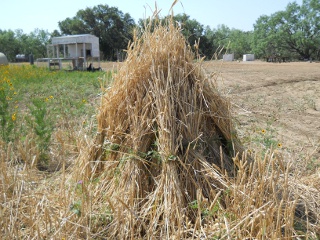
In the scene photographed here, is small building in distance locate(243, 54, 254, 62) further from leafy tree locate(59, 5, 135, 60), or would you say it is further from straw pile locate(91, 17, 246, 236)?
straw pile locate(91, 17, 246, 236)

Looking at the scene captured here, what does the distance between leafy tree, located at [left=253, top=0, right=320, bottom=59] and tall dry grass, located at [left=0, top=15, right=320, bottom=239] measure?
51.4 meters

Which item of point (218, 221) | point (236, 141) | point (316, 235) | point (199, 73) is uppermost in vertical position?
point (199, 73)

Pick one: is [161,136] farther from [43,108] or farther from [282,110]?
[282,110]

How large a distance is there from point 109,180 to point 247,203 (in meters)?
0.99

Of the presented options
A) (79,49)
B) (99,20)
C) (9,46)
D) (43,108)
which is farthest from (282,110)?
(9,46)

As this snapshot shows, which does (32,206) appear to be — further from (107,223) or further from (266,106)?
(266,106)

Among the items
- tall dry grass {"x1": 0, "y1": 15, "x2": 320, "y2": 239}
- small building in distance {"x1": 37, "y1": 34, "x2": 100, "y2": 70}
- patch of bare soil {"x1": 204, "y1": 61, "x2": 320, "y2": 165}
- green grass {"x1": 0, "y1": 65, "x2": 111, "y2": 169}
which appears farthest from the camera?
small building in distance {"x1": 37, "y1": 34, "x2": 100, "y2": 70}

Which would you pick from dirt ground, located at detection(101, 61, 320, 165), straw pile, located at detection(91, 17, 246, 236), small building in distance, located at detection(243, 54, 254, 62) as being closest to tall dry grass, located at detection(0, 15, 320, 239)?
straw pile, located at detection(91, 17, 246, 236)

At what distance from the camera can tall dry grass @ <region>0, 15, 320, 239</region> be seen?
2.09 meters

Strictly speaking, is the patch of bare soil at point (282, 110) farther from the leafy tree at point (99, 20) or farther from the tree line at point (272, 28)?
the leafy tree at point (99, 20)

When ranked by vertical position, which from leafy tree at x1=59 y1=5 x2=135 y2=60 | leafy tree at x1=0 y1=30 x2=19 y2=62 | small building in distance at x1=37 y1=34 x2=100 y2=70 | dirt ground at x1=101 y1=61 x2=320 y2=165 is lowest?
dirt ground at x1=101 y1=61 x2=320 y2=165

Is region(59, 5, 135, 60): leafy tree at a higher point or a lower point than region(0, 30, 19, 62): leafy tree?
higher

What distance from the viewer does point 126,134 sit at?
2.49m

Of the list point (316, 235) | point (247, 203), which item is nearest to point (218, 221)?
point (247, 203)
